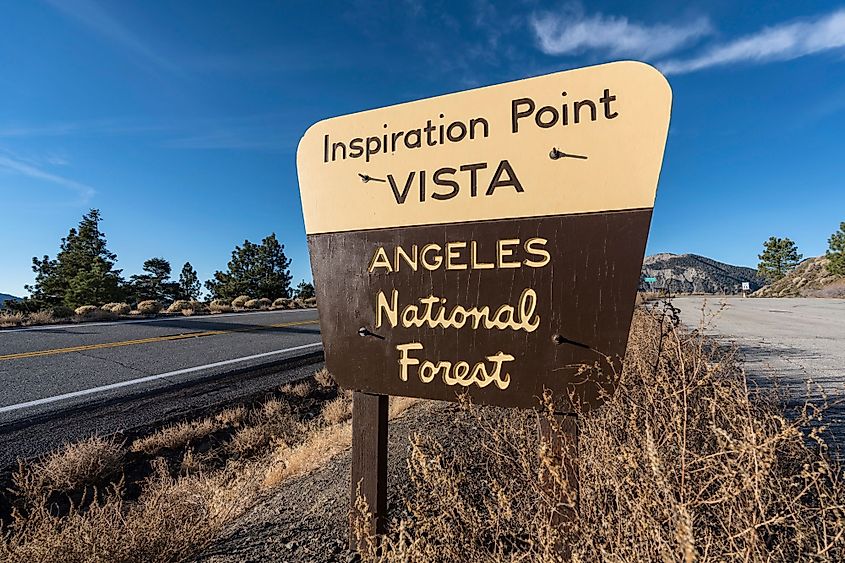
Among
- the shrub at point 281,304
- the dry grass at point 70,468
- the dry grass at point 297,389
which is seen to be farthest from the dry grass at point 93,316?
the dry grass at point 70,468

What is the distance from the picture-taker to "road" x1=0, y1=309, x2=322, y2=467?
488 cm

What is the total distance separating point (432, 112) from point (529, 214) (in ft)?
2.54

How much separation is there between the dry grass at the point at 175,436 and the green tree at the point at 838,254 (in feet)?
214

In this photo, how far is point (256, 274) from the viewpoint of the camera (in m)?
47.8

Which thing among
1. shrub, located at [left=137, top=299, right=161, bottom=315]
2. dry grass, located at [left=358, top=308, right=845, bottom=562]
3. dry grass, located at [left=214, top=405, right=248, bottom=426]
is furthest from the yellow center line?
dry grass, located at [left=358, top=308, right=845, bottom=562]

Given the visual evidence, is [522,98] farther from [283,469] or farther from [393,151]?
[283,469]

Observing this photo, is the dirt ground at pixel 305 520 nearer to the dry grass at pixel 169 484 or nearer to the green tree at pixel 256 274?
the dry grass at pixel 169 484

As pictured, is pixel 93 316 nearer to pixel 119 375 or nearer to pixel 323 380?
pixel 119 375

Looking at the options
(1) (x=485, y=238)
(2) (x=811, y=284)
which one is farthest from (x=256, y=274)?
(2) (x=811, y=284)

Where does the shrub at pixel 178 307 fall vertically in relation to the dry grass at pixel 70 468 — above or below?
above

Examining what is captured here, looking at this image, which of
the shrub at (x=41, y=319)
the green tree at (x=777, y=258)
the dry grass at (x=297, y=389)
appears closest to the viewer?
the dry grass at (x=297, y=389)

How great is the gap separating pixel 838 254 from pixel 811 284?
474 cm

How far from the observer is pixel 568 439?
1.82m

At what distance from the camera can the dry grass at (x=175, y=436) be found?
4531 mm
